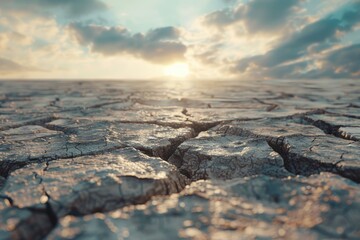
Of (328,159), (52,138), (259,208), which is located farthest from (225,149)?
(52,138)

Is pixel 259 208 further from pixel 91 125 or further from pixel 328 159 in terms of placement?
pixel 91 125

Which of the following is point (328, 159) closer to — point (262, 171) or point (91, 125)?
point (262, 171)

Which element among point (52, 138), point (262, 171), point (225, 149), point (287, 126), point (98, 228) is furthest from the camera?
point (287, 126)

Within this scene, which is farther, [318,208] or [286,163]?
[286,163]

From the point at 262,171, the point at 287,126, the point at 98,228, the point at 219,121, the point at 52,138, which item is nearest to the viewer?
the point at 98,228

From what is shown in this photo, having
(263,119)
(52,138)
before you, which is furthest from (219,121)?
(52,138)

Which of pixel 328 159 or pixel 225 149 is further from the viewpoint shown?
pixel 225 149

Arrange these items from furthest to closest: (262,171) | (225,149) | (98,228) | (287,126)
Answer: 1. (287,126)
2. (225,149)
3. (262,171)
4. (98,228)

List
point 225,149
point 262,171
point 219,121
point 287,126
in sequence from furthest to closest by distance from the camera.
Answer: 1. point 219,121
2. point 287,126
3. point 225,149
4. point 262,171
